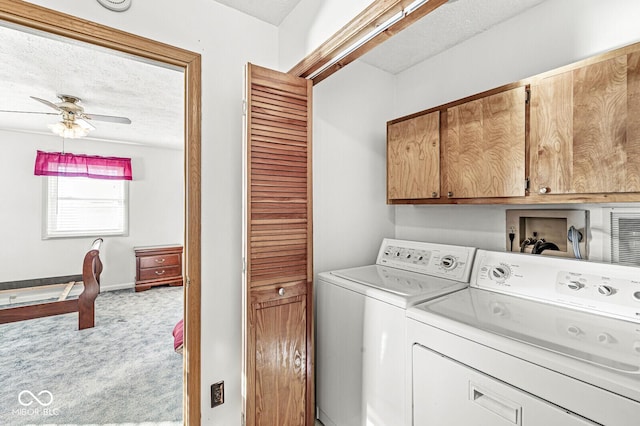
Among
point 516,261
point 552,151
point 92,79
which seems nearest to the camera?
point 552,151

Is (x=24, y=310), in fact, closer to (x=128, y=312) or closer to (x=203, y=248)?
(x=128, y=312)

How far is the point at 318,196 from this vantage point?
2033mm

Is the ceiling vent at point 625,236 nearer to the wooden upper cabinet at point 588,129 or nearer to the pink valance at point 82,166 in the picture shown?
the wooden upper cabinet at point 588,129

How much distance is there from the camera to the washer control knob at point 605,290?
3.83 feet

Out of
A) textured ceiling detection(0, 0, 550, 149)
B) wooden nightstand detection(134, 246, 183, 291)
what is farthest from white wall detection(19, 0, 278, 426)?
wooden nightstand detection(134, 246, 183, 291)

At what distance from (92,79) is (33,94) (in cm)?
90

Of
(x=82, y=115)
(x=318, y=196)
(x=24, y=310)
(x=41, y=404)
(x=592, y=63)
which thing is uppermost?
(x=82, y=115)

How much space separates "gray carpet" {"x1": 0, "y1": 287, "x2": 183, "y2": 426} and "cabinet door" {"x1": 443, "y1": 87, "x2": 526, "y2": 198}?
91.7 inches

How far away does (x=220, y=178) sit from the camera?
1.66 m

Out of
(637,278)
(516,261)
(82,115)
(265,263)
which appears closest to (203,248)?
(265,263)

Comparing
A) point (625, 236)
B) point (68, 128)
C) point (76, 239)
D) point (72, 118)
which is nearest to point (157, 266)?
point (76, 239)

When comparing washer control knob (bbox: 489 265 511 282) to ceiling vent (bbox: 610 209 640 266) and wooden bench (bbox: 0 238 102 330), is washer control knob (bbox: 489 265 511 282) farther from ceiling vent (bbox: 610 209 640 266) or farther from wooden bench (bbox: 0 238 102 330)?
wooden bench (bbox: 0 238 102 330)

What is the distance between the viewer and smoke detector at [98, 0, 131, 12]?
1.36 m

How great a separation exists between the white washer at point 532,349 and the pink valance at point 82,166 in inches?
208
